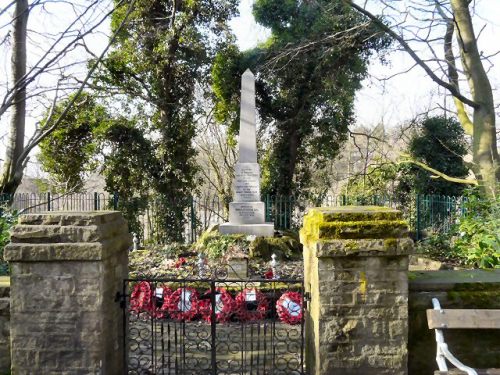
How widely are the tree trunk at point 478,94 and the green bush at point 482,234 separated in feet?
8.30

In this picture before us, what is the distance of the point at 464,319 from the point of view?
11.5 feet

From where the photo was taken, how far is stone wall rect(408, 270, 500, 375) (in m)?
3.83

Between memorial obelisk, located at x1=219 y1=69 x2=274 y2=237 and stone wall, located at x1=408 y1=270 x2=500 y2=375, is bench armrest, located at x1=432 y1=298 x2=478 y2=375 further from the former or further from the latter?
memorial obelisk, located at x1=219 y1=69 x2=274 y2=237

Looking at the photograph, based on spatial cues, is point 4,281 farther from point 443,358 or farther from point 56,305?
point 443,358

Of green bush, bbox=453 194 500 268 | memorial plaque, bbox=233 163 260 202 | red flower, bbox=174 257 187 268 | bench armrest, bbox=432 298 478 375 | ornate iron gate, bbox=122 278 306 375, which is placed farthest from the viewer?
memorial plaque, bbox=233 163 260 202

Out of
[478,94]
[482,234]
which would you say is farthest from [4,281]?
[478,94]

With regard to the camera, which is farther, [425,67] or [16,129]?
[425,67]

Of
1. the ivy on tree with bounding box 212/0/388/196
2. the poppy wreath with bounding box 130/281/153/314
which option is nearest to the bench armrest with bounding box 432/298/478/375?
the poppy wreath with bounding box 130/281/153/314

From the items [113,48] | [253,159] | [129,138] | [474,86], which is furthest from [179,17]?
[474,86]

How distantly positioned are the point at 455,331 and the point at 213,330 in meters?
1.98

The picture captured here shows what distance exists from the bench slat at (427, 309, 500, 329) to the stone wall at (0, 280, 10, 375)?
3.34m

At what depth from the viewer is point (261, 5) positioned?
17875 millimetres

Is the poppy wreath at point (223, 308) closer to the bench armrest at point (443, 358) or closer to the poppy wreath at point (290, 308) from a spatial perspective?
the poppy wreath at point (290, 308)

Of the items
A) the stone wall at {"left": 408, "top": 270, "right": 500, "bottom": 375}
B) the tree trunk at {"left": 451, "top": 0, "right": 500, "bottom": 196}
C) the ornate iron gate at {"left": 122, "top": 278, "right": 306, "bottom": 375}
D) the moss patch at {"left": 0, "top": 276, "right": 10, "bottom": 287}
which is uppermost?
the tree trunk at {"left": 451, "top": 0, "right": 500, "bottom": 196}
